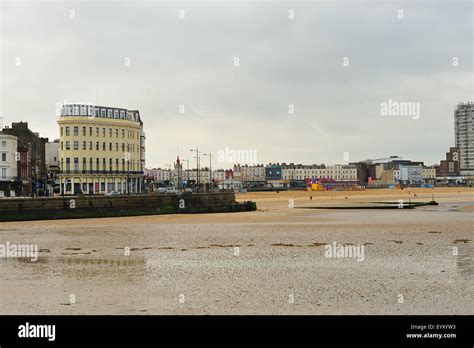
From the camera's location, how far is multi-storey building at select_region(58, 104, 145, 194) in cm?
9388

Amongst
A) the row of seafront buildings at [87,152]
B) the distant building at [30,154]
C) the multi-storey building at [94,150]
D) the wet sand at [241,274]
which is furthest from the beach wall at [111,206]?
the distant building at [30,154]

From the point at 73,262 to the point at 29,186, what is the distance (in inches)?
2612

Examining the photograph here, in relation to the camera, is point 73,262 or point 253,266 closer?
point 253,266

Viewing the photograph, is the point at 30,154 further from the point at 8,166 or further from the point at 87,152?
the point at 8,166

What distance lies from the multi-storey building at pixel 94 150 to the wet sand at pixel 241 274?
174 feet

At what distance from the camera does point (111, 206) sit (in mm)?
63656

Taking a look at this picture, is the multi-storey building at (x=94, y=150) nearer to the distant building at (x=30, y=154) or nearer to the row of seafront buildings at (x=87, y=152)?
the row of seafront buildings at (x=87, y=152)

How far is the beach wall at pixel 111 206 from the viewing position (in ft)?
188

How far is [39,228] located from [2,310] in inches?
1265
